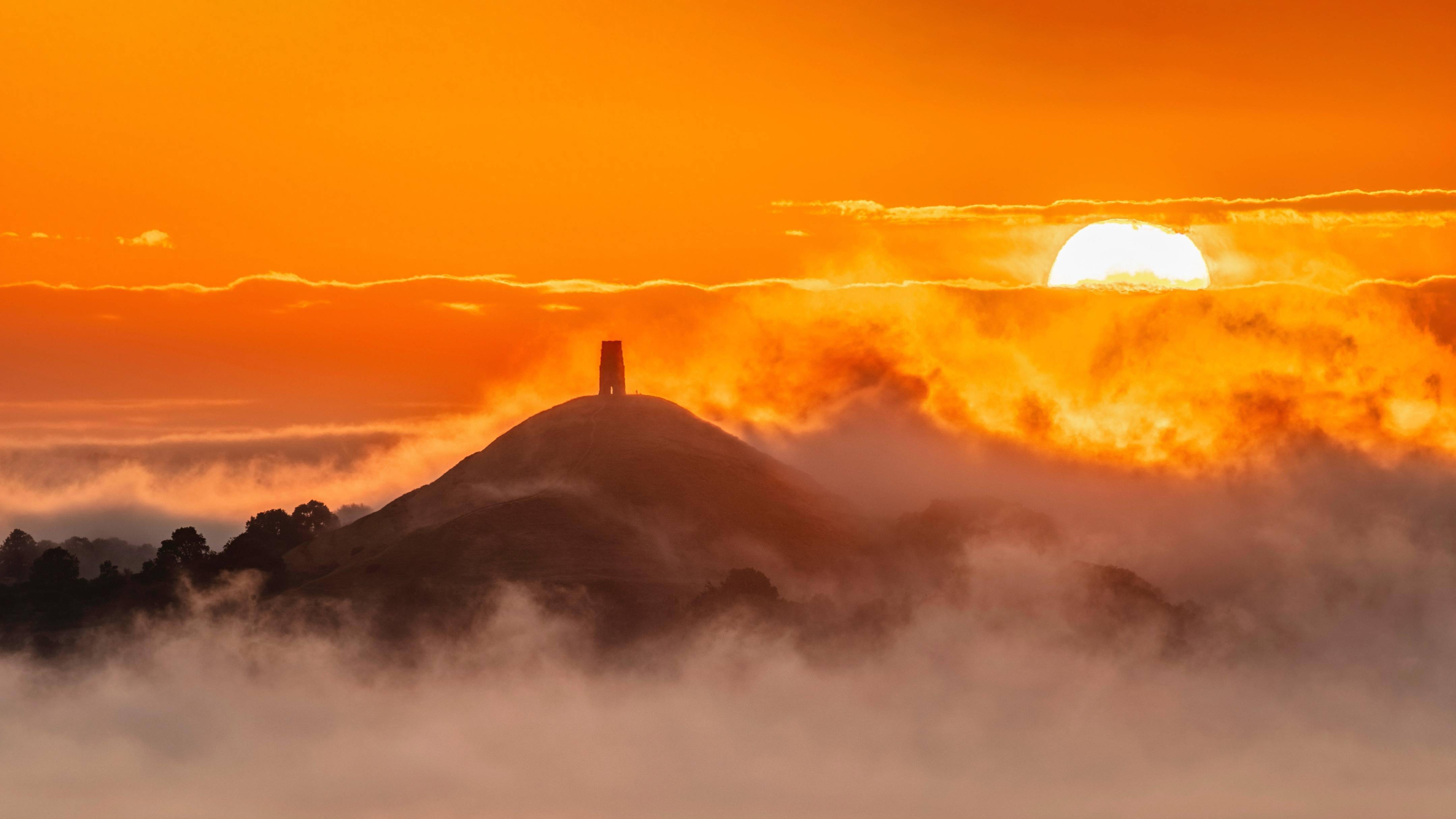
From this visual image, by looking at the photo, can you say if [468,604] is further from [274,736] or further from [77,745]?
[77,745]

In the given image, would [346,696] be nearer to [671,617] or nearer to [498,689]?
[498,689]

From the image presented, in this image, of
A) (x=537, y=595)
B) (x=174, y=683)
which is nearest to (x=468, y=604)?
Answer: (x=537, y=595)

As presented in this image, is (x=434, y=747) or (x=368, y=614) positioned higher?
(x=368, y=614)

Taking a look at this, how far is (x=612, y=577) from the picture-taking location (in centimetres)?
19800

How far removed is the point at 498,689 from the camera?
19862 cm

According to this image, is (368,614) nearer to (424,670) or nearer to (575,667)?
(424,670)

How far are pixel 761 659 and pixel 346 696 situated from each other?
4430cm

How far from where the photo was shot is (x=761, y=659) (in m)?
200

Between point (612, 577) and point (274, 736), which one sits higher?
point (612, 577)

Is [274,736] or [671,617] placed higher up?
[671,617]

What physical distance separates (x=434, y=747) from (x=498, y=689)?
899 cm

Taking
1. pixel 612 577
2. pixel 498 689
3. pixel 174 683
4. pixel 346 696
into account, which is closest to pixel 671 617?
pixel 612 577

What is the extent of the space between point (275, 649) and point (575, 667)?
3274 cm

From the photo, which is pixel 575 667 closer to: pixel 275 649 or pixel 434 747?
pixel 434 747
